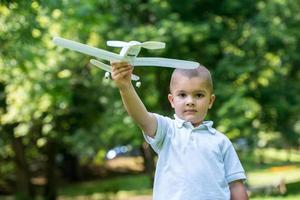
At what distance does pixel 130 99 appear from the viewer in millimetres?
2482

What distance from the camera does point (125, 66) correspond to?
2.33 metres

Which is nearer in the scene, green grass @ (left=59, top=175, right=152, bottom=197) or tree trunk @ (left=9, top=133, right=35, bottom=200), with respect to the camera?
tree trunk @ (left=9, top=133, right=35, bottom=200)

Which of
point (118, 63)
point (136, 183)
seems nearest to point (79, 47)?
point (118, 63)

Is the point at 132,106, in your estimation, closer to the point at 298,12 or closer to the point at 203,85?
the point at 203,85

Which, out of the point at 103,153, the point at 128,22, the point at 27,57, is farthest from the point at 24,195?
the point at 27,57

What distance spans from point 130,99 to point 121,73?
163 mm

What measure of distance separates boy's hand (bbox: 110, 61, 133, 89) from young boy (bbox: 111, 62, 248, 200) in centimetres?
9

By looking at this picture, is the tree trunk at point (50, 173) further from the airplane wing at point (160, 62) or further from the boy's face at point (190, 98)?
the airplane wing at point (160, 62)

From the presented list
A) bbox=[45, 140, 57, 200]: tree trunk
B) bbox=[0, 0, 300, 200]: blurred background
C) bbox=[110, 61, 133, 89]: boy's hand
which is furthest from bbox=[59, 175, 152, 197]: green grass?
bbox=[110, 61, 133, 89]: boy's hand

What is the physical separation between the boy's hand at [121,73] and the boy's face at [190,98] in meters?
0.31

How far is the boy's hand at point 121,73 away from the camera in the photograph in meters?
2.32

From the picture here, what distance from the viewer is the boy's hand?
232 cm

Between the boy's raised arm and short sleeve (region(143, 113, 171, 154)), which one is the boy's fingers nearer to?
the boy's raised arm

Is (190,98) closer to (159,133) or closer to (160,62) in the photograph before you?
(159,133)
